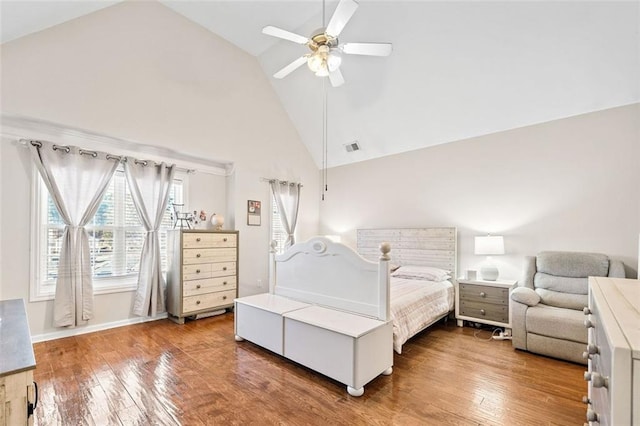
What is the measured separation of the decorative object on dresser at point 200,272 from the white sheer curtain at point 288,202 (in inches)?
47.9

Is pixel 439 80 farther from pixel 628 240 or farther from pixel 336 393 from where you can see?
pixel 336 393

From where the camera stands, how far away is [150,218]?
409cm

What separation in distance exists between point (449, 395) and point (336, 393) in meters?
0.86

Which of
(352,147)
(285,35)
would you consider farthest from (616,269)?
(285,35)

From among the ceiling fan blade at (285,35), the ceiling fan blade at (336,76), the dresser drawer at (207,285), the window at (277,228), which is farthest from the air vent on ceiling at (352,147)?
the dresser drawer at (207,285)

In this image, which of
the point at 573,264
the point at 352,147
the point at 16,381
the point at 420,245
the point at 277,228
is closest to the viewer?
the point at 16,381

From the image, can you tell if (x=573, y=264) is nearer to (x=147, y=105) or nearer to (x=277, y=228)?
(x=277, y=228)

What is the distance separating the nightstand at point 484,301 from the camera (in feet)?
11.9

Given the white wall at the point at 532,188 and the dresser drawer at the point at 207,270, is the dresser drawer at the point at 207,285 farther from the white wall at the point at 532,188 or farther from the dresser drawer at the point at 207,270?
the white wall at the point at 532,188

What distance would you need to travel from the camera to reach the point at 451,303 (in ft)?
13.3

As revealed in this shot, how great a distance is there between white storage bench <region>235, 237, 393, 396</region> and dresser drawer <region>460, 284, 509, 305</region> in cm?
190

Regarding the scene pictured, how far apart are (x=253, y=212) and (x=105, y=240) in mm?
2135

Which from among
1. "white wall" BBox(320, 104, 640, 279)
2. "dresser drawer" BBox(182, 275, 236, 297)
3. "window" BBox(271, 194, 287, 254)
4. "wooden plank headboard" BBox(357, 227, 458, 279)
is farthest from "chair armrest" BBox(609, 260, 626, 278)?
"dresser drawer" BBox(182, 275, 236, 297)

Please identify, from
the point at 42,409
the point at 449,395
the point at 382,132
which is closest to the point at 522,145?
the point at 382,132
